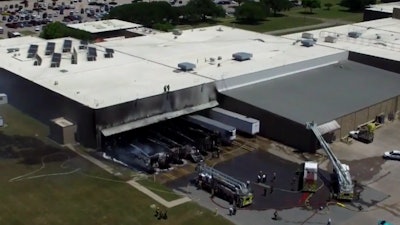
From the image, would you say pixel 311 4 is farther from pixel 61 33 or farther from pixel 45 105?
pixel 45 105

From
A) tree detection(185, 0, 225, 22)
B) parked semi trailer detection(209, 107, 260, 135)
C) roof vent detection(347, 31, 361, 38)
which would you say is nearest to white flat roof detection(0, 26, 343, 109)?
parked semi trailer detection(209, 107, 260, 135)

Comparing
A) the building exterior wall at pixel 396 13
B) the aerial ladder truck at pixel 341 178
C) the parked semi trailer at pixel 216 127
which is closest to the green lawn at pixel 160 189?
the parked semi trailer at pixel 216 127

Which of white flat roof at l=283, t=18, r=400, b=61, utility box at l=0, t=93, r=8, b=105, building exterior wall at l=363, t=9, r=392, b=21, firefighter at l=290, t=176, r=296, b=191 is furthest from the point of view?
building exterior wall at l=363, t=9, r=392, b=21

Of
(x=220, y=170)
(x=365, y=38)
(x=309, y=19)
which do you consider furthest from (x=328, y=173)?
(x=309, y=19)

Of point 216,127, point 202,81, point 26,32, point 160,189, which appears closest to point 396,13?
point 202,81

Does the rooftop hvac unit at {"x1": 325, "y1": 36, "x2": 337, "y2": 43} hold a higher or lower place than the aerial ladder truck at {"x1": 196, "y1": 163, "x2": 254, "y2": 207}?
higher

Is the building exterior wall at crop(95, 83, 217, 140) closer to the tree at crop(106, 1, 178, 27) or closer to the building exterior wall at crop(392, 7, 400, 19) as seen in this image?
the tree at crop(106, 1, 178, 27)
